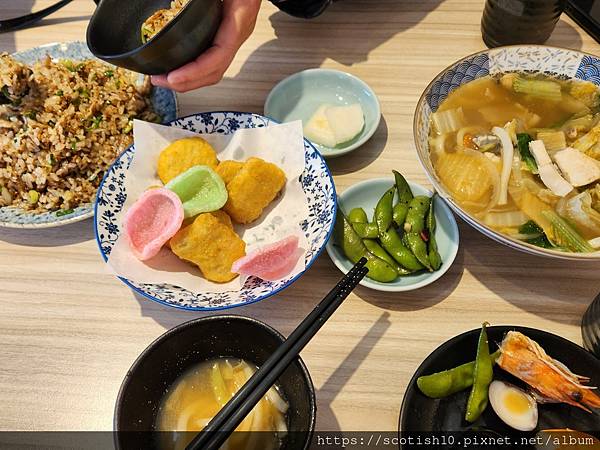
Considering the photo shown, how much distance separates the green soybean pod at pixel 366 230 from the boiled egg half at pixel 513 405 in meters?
0.51

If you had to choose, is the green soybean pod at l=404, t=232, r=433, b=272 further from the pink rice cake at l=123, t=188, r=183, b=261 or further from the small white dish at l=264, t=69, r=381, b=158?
the pink rice cake at l=123, t=188, r=183, b=261

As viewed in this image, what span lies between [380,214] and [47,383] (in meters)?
1.03

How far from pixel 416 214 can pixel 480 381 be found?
53 centimetres

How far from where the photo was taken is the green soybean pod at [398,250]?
4.68ft

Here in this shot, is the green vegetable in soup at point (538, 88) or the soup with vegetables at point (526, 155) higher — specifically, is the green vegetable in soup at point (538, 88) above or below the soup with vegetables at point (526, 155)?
above

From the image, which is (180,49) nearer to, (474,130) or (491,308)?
(474,130)

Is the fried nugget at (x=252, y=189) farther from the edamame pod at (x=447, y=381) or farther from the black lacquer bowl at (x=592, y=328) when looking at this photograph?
the black lacquer bowl at (x=592, y=328)

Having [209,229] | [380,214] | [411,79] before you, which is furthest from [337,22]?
[209,229]

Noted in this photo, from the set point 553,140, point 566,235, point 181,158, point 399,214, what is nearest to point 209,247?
point 181,158

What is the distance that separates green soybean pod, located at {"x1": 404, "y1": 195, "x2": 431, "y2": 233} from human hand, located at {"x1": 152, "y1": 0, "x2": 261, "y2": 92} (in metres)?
0.74

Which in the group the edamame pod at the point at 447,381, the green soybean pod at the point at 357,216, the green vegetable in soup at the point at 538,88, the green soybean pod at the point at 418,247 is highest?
the green vegetable in soup at the point at 538,88

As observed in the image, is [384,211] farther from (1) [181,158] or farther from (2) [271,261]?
(1) [181,158]

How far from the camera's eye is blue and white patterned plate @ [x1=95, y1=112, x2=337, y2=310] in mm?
1328

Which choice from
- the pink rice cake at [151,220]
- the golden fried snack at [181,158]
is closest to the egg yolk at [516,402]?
the pink rice cake at [151,220]
